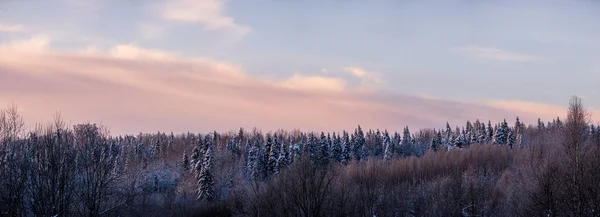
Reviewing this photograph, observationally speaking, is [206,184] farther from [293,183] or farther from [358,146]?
[358,146]

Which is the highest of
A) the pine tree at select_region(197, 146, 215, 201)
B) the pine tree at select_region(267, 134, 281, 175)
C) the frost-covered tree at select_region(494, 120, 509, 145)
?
the frost-covered tree at select_region(494, 120, 509, 145)

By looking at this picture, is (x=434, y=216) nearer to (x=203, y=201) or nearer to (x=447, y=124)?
(x=203, y=201)

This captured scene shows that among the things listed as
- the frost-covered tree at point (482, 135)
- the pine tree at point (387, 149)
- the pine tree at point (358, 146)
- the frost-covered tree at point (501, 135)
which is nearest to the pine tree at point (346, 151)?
the pine tree at point (358, 146)

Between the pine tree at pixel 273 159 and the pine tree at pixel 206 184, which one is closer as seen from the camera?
the pine tree at pixel 206 184

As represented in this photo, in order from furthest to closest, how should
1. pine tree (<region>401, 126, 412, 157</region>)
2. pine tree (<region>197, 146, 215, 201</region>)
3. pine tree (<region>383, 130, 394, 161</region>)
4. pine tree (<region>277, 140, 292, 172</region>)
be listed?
pine tree (<region>401, 126, 412, 157</region>)
pine tree (<region>383, 130, 394, 161</region>)
pine tree (<region>277, 140, 292, 172</region>)
pine tree (<region>197, 146, 215, 201</region>)

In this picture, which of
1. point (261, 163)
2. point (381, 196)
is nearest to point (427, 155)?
point (261, 163)

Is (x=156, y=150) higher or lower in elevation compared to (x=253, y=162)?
higher

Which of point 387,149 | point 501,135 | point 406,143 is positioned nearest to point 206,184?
point 387,149

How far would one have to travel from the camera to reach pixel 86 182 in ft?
112

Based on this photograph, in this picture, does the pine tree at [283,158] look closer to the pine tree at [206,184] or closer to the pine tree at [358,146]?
the pine tree at [206,184]

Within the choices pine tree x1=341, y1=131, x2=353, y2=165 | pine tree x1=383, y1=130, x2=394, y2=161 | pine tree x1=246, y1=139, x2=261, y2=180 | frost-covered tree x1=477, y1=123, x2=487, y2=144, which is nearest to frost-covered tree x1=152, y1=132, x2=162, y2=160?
pine tree x1=246, y1=139, x2=261, y2=180

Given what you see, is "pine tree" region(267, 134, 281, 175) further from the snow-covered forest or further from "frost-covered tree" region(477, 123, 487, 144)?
"frost-covered tree" region(477, 123, 487, 144)

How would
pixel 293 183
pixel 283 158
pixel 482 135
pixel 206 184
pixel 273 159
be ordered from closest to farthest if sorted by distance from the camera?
pixel 293 183 → pixel 206 184 → pixel 283 158 → pixel 273 159 → pixel 482 135

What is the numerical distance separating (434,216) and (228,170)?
46.2 metres
